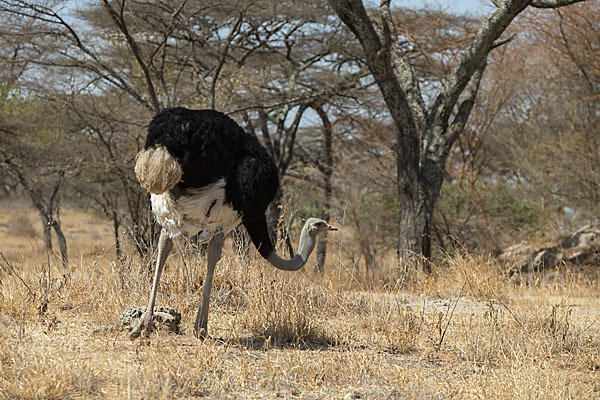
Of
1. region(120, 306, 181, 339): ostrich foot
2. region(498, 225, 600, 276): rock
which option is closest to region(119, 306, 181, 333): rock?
region(120, 306, 181, 339): ostrich foot

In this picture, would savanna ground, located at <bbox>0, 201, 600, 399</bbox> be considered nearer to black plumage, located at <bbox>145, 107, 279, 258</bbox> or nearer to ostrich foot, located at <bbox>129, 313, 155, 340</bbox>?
ostrich foot, located at <bbox>129, 313, 155, 340</bbox>

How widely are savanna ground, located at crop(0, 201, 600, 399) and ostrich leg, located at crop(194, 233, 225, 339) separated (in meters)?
0.12

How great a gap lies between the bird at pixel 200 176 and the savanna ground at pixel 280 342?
0.57 m

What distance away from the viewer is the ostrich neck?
177 inches

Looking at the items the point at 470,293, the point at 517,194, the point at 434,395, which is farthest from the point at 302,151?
the point at 434,395

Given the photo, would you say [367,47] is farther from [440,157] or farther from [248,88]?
[248,88]

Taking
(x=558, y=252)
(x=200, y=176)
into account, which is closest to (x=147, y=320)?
(x=200, y=176)

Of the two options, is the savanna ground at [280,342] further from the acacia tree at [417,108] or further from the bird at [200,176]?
the acacia tree at [417,108]

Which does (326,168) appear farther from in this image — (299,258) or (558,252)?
(299,258)

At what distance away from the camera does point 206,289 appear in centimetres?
429

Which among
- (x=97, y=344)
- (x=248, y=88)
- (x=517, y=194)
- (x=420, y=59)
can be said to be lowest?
(x=97, y=344)

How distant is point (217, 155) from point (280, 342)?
1382 mm

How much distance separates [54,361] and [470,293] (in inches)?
175

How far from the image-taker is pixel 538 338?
459 centimetres
